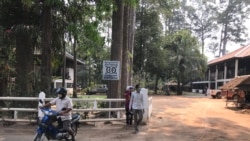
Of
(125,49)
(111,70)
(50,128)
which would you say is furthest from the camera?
(125,49)

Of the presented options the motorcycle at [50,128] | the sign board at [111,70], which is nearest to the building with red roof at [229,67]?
the sign board at [111,70]

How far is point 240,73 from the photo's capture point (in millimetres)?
51625

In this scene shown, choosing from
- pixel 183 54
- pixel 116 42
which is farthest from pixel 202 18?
pixel 116 42

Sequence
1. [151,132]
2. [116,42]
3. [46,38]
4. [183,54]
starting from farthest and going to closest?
[183,54]
[116,42]
[46,38]
[151,132]

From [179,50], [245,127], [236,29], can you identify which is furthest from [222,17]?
[245,127]

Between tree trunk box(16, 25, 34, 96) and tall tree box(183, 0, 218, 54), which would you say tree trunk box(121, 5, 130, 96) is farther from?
tall tree box(183, 0, 218, 54)

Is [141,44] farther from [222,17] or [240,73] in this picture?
[222,17]

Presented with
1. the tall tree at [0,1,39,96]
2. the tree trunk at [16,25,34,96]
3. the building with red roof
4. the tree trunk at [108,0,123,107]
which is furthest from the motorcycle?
the building with red roof

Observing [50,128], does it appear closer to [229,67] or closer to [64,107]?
[64,107]

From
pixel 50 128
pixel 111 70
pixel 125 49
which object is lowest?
pixel 50 128

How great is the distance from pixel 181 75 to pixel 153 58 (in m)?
5.52

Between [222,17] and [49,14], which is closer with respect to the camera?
[49,14]

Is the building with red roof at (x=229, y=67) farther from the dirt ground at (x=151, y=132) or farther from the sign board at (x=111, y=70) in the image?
the sign board at (x=111, y=70)

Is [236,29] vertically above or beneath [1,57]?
above
